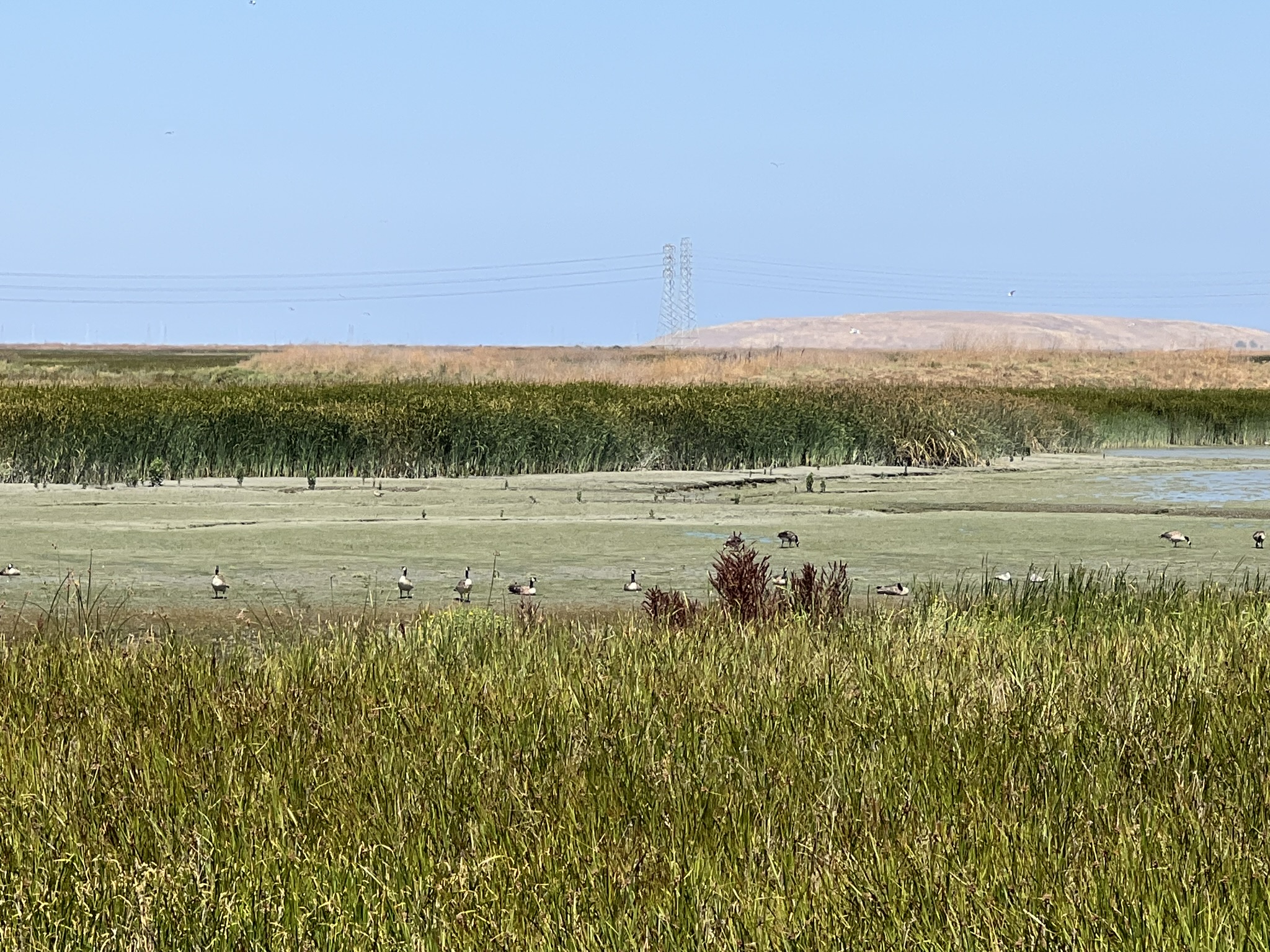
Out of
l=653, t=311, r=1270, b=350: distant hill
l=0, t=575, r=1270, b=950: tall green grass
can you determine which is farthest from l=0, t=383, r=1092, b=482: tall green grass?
l=653, t=311, r=1270, b=350: distant hill

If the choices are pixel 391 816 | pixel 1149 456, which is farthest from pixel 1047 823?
pixel 1149 456

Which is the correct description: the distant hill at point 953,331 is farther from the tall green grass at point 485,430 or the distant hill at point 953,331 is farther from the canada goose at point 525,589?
the canada goose at point 525,589

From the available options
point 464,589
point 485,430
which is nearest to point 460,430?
point 485,430

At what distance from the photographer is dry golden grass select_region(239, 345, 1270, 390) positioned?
43312mm

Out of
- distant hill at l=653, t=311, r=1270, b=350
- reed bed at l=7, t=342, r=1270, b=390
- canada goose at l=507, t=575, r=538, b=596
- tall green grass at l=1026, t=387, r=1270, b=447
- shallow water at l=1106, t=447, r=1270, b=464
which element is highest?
distant hill at l=653, t=311, r=1270, b=350

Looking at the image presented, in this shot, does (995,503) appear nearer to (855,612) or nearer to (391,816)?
(855,612)

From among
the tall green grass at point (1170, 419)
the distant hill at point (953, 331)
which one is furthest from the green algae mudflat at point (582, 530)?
the distant hill at point (953, 331)

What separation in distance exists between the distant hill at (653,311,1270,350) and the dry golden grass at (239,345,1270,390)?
370ft

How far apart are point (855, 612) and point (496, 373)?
1433 inches

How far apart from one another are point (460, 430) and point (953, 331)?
167514 millimetres

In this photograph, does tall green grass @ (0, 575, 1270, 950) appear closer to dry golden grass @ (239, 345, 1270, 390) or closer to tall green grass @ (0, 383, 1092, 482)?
tall green grass @ (0, 383, 1092, 482)

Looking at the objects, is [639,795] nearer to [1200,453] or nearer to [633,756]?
[633,756]

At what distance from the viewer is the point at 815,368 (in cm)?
4856

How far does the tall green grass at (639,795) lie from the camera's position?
3.24 metres
